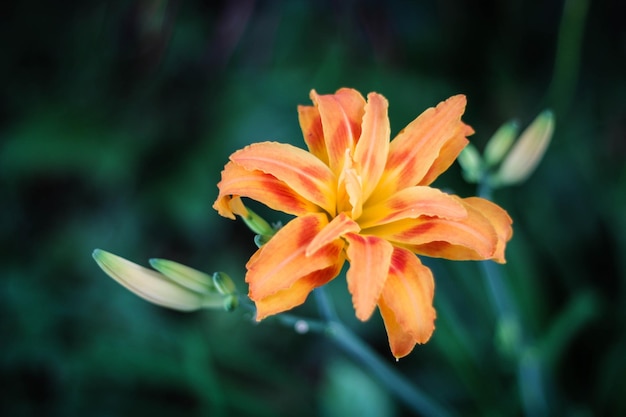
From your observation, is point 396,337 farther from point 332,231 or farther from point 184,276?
point 184,276

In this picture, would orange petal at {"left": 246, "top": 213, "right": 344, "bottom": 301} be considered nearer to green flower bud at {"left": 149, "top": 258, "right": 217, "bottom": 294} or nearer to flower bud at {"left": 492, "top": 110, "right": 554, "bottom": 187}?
green flower bud at {"left": 149, "top": 258, "right": 217, "bottom": 294}

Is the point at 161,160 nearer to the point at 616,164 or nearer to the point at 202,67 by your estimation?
the point at 202,67

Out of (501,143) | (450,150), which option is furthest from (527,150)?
(450,150)

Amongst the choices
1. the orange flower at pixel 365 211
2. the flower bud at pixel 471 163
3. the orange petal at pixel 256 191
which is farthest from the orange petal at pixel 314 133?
the flower bud at pixel 471 163

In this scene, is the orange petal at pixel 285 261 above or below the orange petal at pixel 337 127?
below

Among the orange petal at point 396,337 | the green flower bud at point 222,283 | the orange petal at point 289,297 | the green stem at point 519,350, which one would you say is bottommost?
the green stem at point 519,350

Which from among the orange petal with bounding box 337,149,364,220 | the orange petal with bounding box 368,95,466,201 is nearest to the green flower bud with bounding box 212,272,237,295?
the orange petal with bounding box 337,149,364,220

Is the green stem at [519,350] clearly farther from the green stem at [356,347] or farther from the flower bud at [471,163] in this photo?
the green stem at [356,347]
